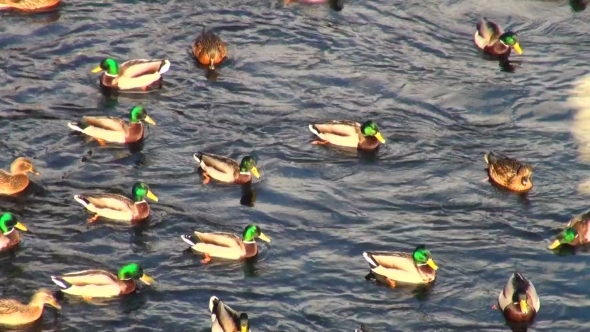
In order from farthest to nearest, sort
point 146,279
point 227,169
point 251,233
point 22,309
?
1. point 227,169
2. point 251,233
3. point 146,279
4. point 22,309

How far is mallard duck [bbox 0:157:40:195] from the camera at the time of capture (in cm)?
2136

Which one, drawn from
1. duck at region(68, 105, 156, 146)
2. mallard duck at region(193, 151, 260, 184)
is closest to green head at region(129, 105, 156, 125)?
duck at region(68, 105, 156, 146)

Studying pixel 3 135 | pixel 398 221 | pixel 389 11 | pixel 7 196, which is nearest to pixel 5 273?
pixel 7 196

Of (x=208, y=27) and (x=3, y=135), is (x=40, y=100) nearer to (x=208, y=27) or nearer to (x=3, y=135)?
(x=3, y=135)

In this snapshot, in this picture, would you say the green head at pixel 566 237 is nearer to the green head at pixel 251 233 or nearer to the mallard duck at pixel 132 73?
the green head at pixel 251 233

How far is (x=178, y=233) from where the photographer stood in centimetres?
2045

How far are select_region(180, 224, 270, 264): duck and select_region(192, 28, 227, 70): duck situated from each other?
608 cm

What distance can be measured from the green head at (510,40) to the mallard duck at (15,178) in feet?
31.8

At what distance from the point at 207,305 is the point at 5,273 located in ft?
9.94

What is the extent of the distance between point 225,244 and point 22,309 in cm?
318

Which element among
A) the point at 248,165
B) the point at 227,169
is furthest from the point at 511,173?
the point at 227,169

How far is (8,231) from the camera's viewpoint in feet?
65.2

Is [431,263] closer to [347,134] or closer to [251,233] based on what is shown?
[251,233]

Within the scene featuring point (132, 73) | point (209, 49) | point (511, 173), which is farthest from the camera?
point (209, 49)
